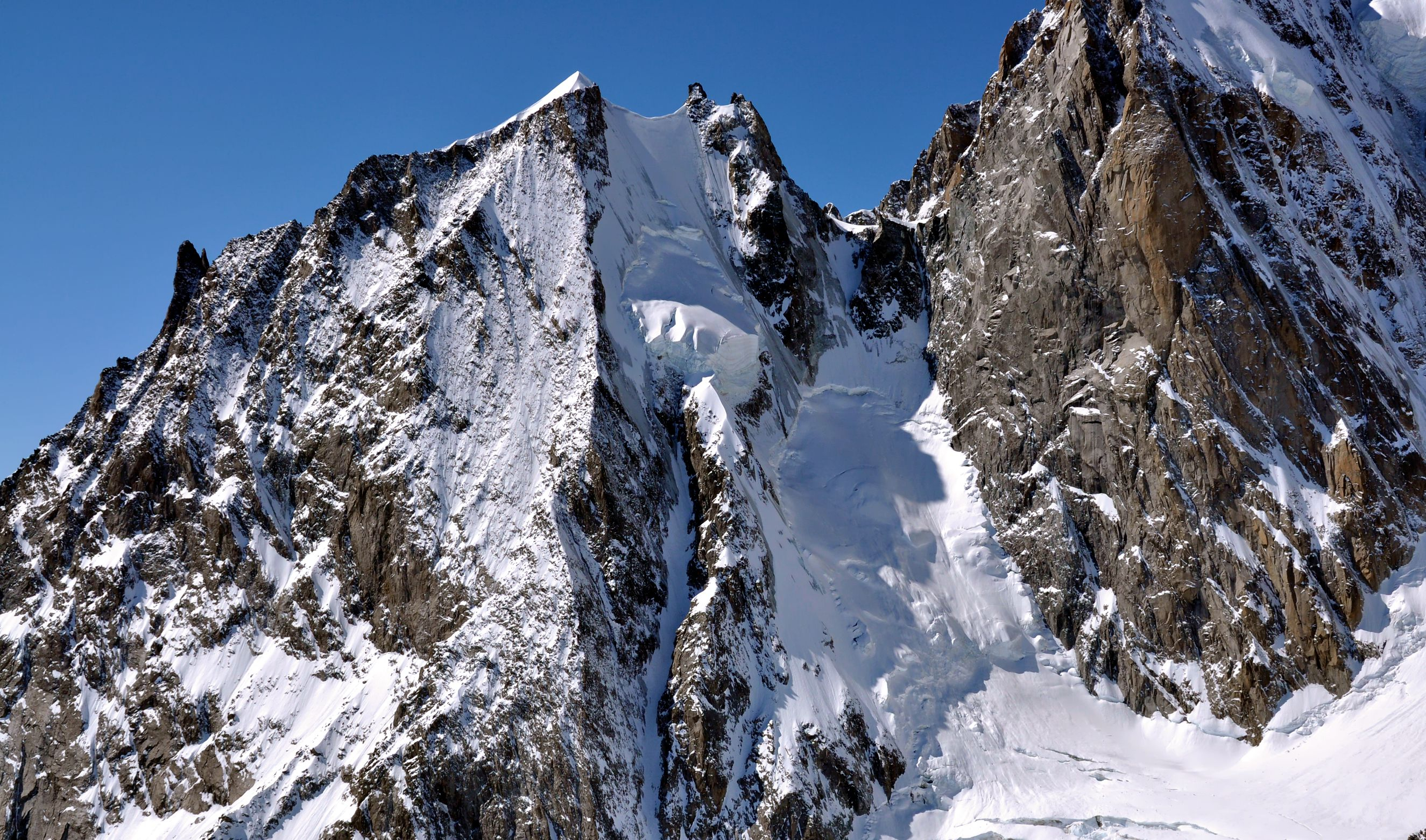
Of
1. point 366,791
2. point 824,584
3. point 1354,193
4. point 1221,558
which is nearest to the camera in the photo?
point 366,791

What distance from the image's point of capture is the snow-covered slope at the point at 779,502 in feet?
166

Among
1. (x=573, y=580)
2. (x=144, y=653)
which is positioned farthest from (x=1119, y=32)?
(x=144, y=653)

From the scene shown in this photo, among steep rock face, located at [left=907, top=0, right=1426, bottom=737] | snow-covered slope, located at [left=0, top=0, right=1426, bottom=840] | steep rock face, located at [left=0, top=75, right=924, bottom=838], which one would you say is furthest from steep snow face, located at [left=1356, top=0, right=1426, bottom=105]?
steep rock face, located at [left=0, top=75, right=924, bottom=838]

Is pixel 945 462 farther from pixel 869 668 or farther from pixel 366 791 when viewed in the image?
pixel 366 791

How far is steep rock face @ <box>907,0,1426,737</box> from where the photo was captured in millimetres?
53250

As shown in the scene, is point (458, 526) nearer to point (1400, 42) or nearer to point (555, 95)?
point (555, 95)

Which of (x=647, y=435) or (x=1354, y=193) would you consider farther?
(x=1354, y=193)

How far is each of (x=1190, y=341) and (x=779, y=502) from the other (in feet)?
78.6

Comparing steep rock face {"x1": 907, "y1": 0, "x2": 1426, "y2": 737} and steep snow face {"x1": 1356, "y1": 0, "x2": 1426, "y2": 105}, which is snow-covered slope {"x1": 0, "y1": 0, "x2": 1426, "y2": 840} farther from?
steep snow face {"x1": 1356, "y1": 0, "x2": 1426, "y2": 105}

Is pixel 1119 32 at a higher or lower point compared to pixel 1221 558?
higher

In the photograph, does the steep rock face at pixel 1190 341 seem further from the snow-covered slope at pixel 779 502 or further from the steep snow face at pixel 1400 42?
the steep snow face at pixel 1400 42

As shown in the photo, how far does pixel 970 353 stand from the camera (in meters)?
67.4

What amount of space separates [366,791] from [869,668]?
83.0 feet

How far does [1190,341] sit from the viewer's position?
189 ft
